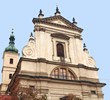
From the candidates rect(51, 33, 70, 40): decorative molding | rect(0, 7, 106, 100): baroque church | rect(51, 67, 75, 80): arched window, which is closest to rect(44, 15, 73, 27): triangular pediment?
rect(0, 7, 106, 100): baroque church

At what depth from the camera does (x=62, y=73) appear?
76.3 ft

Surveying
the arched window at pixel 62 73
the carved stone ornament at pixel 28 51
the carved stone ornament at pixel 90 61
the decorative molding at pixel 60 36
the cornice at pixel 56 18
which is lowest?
the arched window at pixel 62 73

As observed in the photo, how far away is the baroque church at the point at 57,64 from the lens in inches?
823

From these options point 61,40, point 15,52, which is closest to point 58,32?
point 61,40

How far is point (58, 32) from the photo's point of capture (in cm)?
2611

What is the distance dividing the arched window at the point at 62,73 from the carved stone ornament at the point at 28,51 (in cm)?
370

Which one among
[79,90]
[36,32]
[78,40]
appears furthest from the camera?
[78,40]

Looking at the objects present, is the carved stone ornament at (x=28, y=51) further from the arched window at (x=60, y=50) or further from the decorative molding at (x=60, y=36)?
the decorative molding at (x=60, y=36)

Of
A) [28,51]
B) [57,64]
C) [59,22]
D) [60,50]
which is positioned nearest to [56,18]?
[59,22]

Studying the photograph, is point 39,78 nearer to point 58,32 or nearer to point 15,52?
point 58,32

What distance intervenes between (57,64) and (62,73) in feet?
4.62

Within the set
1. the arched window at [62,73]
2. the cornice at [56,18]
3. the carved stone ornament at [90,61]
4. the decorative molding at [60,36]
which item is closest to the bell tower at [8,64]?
the cornice at [56,18]

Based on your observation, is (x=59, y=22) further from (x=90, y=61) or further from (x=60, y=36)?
(x=90, y=61)

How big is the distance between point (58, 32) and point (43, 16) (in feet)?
11.9
